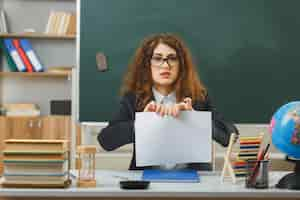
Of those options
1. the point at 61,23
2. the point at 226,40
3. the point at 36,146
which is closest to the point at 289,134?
the point at 36,146

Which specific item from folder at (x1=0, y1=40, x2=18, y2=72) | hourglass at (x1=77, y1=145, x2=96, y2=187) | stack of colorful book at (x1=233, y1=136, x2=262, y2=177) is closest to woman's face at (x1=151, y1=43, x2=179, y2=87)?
stack of colorful book at (x1=233, y1=136, x2=262, y2=177)

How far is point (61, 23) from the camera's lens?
4871mm

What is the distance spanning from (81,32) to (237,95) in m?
1.41

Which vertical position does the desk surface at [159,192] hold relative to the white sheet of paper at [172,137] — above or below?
below

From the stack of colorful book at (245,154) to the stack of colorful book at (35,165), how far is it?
0.75 metres

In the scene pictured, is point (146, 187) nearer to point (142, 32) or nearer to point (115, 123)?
point (115, 123)

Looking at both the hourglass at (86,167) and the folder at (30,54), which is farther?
the folder at (30,54)

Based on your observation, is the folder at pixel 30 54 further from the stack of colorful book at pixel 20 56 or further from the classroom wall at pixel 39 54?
the classroom wall at pixel 39 54

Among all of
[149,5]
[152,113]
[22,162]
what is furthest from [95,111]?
[22,162]

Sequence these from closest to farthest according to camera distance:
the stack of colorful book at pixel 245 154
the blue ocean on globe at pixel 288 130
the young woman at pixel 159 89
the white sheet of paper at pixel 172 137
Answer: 1. the blue ocean on globe at pixel 288 130
2. the stack of colorful book at pixel 245 154
3. the white sheet of paper at pixel 172 137
4. the young woman at pixel 159 89

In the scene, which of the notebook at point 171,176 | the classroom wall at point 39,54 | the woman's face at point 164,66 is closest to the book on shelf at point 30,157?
the notebook at point 171,176

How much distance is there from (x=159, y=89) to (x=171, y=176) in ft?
3.03

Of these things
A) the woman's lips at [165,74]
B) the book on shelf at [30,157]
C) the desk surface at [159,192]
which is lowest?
the desk surface at [159,192]

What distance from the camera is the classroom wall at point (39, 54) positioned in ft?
16.5
